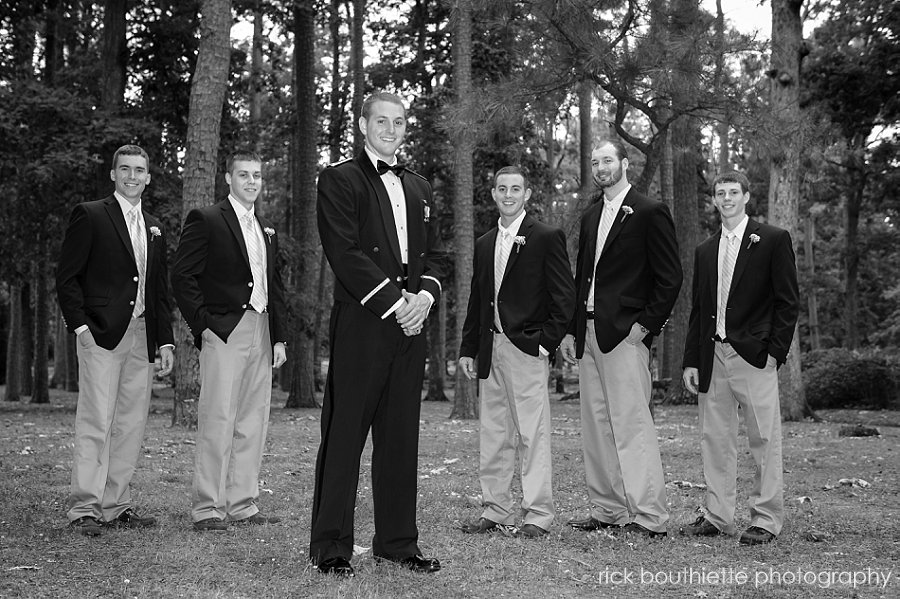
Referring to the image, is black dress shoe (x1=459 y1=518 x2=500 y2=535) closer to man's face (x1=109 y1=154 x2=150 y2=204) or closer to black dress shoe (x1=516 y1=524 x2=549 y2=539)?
black dress shoe (x1=516 y1=524 x2=549 y2=539)

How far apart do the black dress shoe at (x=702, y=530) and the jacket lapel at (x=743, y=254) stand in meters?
1.55

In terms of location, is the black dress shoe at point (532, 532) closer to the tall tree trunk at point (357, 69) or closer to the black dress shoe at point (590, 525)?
the black dress shoe at point (590, 525)

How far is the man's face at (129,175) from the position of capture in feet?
19.8

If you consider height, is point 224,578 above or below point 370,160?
below

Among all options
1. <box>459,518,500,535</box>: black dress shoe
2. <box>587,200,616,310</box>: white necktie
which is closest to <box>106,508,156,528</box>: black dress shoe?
<box>459,518,500,535</box>: black dress shoe

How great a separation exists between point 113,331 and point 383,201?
7.54ft

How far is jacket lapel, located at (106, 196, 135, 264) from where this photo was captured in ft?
19.5

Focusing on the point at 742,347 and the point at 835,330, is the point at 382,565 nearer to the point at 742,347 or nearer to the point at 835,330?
the point at 742,347

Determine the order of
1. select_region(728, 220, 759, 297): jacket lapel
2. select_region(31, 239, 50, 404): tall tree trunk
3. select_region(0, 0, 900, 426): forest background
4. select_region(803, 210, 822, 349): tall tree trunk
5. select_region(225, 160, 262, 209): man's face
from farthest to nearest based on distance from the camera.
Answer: select_region(803, 210, 822, 349): tall tree trunk, select_region(31, 239, 50, 404): tall tree trunk, select_region(0, 0, 900, 426): forest background, select_region(225, 160, 262, 209): man's face, select_region(728, 220, 759, 297): jacket lapel

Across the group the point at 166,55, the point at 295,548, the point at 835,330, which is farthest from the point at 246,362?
the point at 835,330

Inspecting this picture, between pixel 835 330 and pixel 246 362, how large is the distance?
43.5m

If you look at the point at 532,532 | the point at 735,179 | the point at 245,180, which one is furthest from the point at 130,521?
the point at 735,179

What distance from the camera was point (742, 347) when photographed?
218 inches

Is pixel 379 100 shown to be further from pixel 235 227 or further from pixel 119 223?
pixel 119 223
